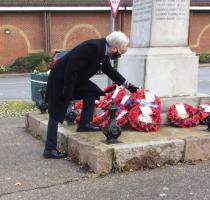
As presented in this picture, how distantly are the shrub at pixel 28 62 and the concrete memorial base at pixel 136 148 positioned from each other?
21.4 m

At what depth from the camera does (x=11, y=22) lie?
2953 centimetres

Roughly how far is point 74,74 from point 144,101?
1220 millimetres

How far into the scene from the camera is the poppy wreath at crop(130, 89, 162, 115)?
21.0 feet

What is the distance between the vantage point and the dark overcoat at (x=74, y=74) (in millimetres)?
5715

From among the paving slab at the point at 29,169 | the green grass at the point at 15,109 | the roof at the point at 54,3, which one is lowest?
the green grass at the point at 15,109

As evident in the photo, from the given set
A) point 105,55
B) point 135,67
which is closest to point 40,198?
point 105,55

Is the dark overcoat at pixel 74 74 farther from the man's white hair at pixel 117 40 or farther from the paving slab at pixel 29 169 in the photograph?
the paving slab at pixel 29 169

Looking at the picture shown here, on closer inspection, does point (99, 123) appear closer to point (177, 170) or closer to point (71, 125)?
point (71, 125)

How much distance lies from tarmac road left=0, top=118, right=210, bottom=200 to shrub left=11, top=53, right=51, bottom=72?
21.6 m

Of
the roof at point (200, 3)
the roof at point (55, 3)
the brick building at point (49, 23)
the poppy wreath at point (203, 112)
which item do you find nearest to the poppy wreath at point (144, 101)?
the poppy wreath at point (203, 112)

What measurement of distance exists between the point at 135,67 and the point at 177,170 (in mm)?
2166

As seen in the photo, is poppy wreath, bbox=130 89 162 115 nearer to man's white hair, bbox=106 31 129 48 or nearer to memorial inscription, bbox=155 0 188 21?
man's white hair, bbox=106 31 129 48

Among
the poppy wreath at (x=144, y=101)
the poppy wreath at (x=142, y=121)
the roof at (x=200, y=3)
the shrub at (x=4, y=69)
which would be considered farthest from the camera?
the roof at (x=200, y=3)

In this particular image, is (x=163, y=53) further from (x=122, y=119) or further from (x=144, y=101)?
(x=122, y=119)
